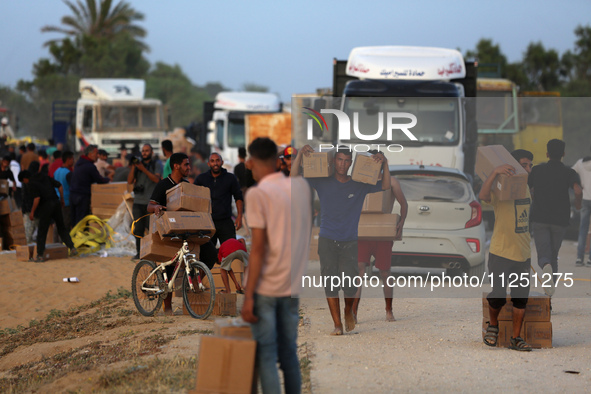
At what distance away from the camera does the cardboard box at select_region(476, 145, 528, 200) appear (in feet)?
24.6

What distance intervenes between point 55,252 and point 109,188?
177 cm

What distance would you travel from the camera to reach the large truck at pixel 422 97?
14.4 meters

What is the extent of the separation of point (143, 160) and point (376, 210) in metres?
5.51

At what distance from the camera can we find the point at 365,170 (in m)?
8.16

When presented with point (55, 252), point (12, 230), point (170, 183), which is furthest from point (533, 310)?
point (12, 230)

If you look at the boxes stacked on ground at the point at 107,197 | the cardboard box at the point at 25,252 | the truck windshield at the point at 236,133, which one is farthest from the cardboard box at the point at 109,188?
the truck windshield at the point at 236,133

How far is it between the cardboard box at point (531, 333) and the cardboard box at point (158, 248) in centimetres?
368

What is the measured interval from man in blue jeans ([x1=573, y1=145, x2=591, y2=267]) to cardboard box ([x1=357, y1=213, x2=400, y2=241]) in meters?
6.00

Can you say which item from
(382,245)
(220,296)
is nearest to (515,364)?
(382,245)

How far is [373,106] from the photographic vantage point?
1444 cm

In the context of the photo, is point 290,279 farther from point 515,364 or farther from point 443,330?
point 443,330

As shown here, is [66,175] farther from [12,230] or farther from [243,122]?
[243,122]

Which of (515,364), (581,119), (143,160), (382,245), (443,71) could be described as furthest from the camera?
(443,71)

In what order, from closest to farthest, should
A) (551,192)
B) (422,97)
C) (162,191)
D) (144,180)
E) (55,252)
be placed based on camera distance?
(162,191) < (551,192) < (144,180) < (55,252) < (422,97)
